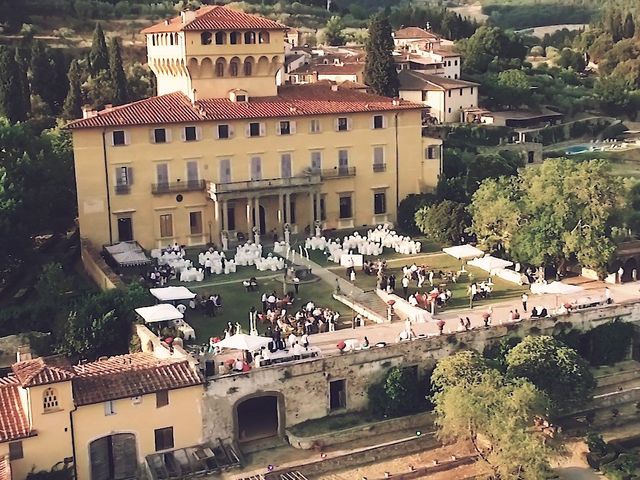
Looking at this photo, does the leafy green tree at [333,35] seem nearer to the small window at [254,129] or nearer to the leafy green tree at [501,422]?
the small window at [254,129]

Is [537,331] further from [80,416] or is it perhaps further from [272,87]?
[272,87]

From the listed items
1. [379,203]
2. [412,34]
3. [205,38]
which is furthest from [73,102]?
[412,34]

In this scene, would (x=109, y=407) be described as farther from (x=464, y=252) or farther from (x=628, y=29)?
(x=628, y=29)

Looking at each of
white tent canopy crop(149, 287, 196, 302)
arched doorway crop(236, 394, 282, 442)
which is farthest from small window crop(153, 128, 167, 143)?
arched doorway crop(236, 394, 282, 442)

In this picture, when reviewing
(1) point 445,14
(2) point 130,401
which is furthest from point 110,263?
(1) point 445,14

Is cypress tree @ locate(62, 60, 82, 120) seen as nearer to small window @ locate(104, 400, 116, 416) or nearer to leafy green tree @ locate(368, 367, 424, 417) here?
leafy green tree @ locate(368, 367, 424, 417)
